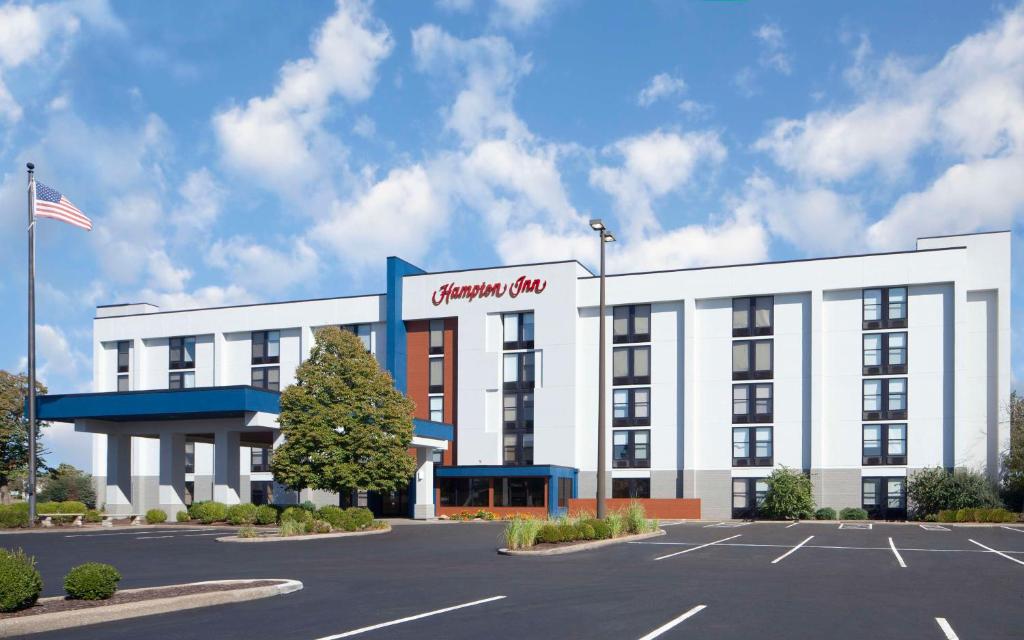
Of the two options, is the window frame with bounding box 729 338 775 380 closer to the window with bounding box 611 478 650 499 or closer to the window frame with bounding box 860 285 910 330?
the window frame with bounding box 860 285 910 330

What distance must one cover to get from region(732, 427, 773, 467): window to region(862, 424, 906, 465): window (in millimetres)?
5702

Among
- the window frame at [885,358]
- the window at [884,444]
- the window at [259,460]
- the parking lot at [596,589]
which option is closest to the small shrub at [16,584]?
the parking lot at [596,589]

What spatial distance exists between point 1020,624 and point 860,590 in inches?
154

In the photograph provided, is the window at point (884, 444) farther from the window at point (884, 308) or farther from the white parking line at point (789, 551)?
the white parking line at point (789, 551)

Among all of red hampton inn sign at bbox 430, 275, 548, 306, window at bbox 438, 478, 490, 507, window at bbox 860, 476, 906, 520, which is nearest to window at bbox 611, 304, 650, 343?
red hampton inn sign at bbox 430, 275, 548, 306

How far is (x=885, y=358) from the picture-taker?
5847cm

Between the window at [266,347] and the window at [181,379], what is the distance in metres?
5.84

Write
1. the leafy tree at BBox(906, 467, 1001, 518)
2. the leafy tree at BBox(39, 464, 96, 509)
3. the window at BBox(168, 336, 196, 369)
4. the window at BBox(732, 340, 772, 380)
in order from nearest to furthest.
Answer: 1. the leafy tree at BBox(906, 467, 1001, 518)
2. the window at BBox(732, 340, 772, 380)
3. the window at BBox(168, 336, 196, 369)
4. the leafy tree at BBox(39, 464, 96, 509)

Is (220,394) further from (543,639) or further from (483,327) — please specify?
(543,639)

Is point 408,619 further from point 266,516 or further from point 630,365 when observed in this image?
point 630,365

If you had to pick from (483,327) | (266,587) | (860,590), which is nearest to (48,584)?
(266,587)

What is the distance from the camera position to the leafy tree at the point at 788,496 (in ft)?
185

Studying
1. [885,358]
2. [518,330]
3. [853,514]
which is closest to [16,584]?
[853,514]

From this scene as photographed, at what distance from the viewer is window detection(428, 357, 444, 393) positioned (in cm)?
6656
